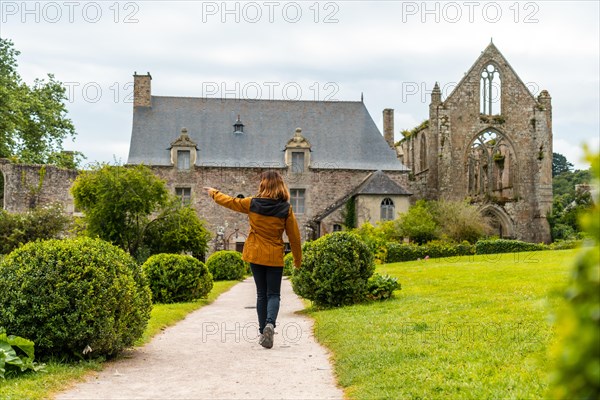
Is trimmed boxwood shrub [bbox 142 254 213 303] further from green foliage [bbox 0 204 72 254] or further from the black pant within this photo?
green foliage [bbox 0 204 72 254]

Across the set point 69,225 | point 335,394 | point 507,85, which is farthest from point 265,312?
point 507,85

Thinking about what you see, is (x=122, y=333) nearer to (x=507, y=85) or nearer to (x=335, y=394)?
(x=335, y=394)

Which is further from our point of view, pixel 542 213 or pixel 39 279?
pixel 542 213

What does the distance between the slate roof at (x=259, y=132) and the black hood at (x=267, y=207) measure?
31918 millimetres

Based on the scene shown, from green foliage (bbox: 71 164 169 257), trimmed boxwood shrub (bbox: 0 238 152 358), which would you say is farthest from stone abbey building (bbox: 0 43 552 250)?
trimmed boxwood shrub (bbox: 0 238 152 358)

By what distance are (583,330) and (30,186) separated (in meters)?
39.8

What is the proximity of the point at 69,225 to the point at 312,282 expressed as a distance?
70.6 feet

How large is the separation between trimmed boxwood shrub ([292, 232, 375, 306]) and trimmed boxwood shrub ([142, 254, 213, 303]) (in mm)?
3492

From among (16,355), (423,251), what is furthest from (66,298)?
(423,251)

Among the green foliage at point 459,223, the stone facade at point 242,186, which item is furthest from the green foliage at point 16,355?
the stone facade at point 242,186

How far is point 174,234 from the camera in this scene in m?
26.1

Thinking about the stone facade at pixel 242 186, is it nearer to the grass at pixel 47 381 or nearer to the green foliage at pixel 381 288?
the green foliage at pixel 381 288

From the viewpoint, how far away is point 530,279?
14219 mm

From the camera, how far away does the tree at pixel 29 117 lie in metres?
36.6
